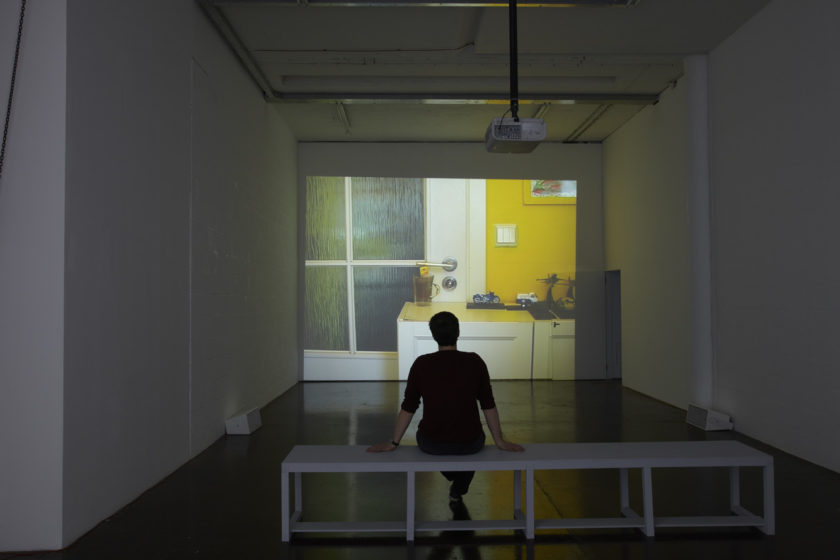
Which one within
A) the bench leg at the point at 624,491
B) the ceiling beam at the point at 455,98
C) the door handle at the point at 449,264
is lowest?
the bench leg at the point at 624,491

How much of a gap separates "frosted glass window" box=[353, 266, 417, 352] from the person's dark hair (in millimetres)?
6619

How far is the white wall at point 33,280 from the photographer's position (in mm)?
3021

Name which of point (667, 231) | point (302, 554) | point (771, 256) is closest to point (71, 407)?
point (302, 554)

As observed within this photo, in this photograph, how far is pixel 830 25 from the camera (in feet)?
15.0

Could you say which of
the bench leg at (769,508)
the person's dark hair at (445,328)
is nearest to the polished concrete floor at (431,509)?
the bench leg at (769,508)

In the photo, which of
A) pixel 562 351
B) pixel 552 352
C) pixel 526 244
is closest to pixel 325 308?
pixel 526 244

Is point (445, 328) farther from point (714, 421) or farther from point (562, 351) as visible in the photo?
point (562, 351)

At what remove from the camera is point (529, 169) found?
1011cm

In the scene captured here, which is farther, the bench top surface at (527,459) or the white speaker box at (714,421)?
the white speaker box at (714,421)

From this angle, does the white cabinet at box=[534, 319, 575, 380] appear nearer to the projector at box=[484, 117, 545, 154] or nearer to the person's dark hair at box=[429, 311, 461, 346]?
the projector at box=[484, 117, 545, 154]

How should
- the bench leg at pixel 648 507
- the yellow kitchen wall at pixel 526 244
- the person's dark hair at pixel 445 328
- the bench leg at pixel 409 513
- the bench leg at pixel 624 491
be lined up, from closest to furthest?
the bench leg at pixel 409 513 → the bench leg at pixel 648 507 → the person's dark hair at pixel 445 328 → the bench leg at pixel 624 491 → the yellow kitchen wall at pixel 526 244

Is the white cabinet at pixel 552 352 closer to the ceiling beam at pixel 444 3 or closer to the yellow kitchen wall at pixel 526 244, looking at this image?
the yellow kitchen wall at pixel 526 244

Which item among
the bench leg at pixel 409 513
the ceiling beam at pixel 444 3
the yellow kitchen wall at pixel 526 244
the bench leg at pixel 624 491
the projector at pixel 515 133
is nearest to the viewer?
the bench leg at pixel 409 513

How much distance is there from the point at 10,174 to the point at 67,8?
84cm
